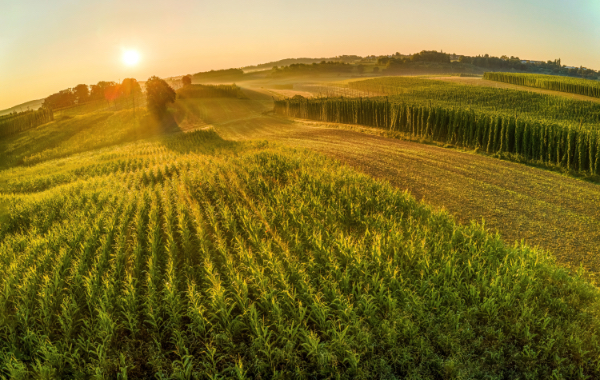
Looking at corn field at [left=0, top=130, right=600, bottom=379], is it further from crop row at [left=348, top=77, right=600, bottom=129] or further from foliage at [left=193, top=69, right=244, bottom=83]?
foliage at [left=193, top=69, right=244, bottom=83]

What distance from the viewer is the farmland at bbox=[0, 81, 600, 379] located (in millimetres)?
4977

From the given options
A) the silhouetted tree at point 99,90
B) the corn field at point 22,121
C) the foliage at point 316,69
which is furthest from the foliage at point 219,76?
the corn field at point 22,121

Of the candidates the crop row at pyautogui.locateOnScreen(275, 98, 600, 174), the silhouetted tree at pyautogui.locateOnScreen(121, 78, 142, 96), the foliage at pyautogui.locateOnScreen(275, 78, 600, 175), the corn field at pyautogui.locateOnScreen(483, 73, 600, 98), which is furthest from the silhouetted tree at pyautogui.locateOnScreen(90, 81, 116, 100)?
the corn field at pyautogui.locateOnScreen(483, 73, 600, 98)

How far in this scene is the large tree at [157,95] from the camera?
183 ft

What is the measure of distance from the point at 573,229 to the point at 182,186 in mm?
13466

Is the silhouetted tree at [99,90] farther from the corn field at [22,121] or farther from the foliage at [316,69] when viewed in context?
the foliage at [316,69]

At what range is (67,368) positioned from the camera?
5.02 meters

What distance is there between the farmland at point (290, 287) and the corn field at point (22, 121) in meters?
56.8

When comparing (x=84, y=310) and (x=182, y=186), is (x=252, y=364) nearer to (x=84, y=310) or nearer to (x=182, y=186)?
(x=84, y=310)

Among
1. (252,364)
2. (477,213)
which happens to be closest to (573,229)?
(477,213)

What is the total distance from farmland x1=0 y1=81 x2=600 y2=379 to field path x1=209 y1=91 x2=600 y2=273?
13cm

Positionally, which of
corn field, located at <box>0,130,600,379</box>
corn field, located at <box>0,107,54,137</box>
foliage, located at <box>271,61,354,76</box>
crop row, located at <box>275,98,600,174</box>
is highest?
foliage, located at <box>271,61,354,76</box>

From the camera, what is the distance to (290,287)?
6359 mm

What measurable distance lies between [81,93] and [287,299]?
127 meters
